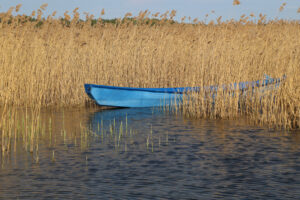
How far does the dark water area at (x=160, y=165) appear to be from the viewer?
5086mm

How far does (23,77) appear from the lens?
39.0ft

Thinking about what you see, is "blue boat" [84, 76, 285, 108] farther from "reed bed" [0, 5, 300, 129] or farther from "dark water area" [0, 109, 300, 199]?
"dark water area" [0, 109, 300, 199]

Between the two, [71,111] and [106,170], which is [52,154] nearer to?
[106,170]

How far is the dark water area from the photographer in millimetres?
5086

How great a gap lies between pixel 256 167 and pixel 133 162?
1.61 metres

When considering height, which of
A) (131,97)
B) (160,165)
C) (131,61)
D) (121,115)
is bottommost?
(160,165)

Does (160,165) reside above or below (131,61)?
below

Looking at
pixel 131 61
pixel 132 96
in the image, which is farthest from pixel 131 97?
pixel 131 61

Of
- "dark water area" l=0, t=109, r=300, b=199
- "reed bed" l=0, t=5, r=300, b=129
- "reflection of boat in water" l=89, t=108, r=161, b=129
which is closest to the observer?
"dark water area" l=0, t=109, r=300, b=199

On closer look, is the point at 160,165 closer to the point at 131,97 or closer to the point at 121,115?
the point at 121,115

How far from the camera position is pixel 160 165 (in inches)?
244

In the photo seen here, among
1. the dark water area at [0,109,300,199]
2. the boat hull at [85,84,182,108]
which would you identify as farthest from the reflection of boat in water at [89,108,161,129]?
the dark water area at [0,109,300,199]

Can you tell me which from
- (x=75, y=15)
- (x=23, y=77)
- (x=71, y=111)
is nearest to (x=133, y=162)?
(x=71, y=111)

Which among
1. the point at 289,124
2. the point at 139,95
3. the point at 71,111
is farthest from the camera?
the point at 139,95
